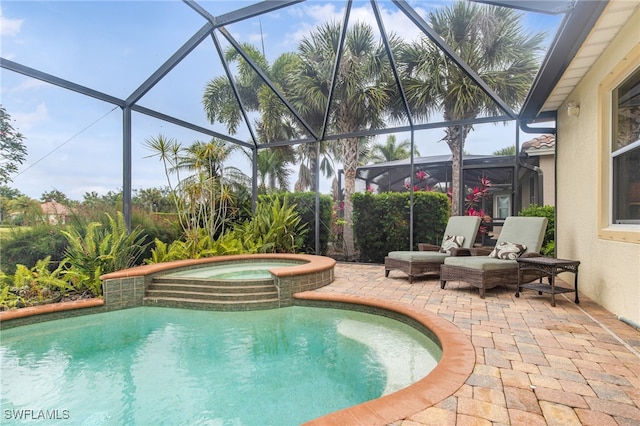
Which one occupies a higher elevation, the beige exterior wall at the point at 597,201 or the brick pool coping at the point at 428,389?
the beige exterior wall at the point at 597,201

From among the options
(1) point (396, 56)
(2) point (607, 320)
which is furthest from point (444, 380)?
(1) point (396, 56)

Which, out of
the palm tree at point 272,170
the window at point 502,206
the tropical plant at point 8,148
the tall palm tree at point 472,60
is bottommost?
the window at point 502,206

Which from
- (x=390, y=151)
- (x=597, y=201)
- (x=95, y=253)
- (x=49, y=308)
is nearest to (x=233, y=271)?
(x=95, y=253)

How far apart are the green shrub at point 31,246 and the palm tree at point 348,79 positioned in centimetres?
666

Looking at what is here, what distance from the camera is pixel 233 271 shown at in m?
7.00

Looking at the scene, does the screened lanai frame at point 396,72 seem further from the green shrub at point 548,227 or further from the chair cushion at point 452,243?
the green shrub at point 548,227

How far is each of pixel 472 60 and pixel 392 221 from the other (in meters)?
4.25

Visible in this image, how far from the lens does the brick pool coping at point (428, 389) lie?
188 centimetres

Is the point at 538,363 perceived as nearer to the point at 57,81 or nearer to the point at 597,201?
the point at 597,201

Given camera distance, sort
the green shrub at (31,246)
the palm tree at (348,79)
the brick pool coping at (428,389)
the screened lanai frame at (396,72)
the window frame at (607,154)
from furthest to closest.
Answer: the palm tree at (348,79) < the green shrub at (31,246) < the window frame at (607,154) < the screened lanai frame at (396,72) < the brick pool coping at (428,389)

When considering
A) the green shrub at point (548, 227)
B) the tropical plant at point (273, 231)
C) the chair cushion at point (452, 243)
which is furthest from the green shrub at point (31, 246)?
the green shrub at point (548, 227)

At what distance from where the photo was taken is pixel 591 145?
15.0ft

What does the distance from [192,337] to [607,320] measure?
16.1 ft

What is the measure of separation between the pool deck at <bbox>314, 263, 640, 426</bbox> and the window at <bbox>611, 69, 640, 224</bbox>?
1294mm
